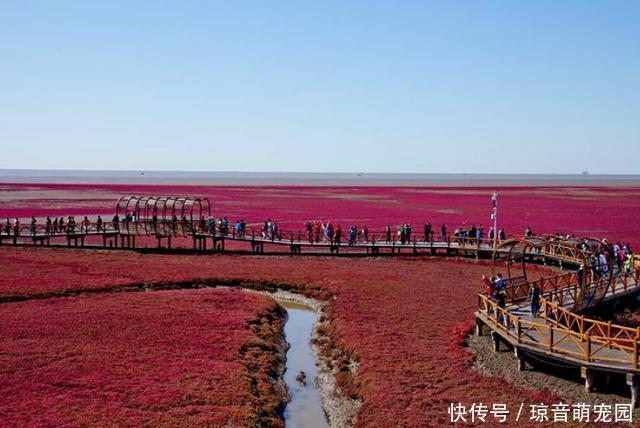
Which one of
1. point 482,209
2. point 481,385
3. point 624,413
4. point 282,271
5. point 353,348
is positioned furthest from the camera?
point 482,209

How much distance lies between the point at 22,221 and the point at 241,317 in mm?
47140

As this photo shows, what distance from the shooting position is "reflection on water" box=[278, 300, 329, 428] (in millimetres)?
18312

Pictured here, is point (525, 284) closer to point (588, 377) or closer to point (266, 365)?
point (588, 377)

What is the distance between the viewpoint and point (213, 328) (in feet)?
83.0

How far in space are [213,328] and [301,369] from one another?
4717 millimetres

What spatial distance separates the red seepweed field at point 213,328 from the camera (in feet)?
57.6

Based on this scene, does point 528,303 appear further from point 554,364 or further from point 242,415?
point 242,415

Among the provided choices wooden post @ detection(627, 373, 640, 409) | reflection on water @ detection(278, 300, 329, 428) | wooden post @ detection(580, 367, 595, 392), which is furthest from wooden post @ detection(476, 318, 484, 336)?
wooden post @ detection(627, 373, 640, 409)

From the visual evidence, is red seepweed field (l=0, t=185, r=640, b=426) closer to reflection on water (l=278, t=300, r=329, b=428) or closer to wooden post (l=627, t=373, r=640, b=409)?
reflection on water (l=278, t=300, r=329, b=428)

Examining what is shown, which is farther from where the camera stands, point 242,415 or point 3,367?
point 3,367

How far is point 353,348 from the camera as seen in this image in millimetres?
23156

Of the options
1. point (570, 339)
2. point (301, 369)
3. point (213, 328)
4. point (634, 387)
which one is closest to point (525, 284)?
point (570, 339)

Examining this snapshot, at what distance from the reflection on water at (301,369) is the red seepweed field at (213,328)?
1197mm

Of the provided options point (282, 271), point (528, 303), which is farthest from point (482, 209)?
point (528, 303)
